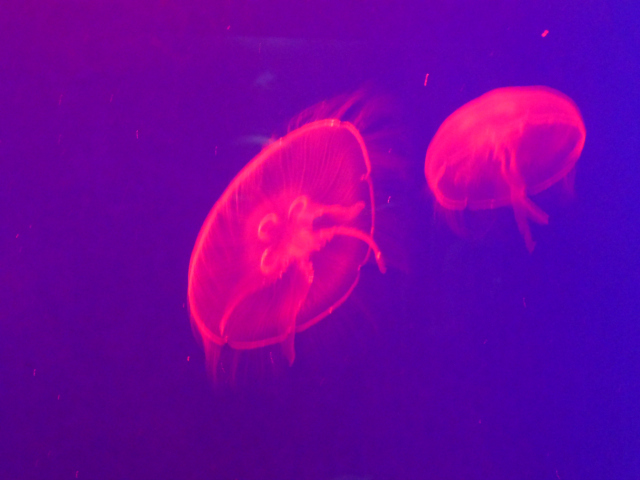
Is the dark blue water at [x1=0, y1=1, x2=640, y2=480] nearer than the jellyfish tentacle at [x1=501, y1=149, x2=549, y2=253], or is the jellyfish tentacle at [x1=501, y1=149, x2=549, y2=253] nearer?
the dark blue water at [x1=0, y1=1, x2=640, y2=480]

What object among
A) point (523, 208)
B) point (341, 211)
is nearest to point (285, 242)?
point (341, 211)

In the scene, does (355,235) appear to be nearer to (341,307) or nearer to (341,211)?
(341,211)

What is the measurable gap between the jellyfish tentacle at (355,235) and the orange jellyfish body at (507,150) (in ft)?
0.88

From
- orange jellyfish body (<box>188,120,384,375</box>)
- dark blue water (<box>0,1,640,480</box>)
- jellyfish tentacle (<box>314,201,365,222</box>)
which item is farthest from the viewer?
jellyfish tentacle (<box>314,201,365,222</box>)

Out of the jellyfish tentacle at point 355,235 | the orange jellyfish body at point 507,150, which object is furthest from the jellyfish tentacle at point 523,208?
the jellyfish tentacle at point 355,235

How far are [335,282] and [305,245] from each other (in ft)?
0.50

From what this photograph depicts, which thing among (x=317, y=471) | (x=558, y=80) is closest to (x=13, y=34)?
(x=317, y=471)

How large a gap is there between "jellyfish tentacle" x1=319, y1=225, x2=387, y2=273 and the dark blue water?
4 centimetres

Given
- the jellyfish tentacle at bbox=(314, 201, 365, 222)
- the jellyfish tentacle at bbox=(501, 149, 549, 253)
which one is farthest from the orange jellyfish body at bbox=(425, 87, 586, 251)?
the jellyfish tentacle at bbox=(314, 201, 365, 222)

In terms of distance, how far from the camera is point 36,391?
1416 mm

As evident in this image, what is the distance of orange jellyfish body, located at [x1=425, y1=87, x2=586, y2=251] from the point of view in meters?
1.68

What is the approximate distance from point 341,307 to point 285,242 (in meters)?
0.27

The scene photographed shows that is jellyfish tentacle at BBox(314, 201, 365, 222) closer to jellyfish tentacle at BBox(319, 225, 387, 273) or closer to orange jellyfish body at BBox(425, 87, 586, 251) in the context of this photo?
jellyfish tentacle at BBox(319, 225, 387, 273)

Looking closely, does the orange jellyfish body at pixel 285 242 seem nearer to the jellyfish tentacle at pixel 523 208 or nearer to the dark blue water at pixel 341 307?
the dark blue water at pixel 341 307
